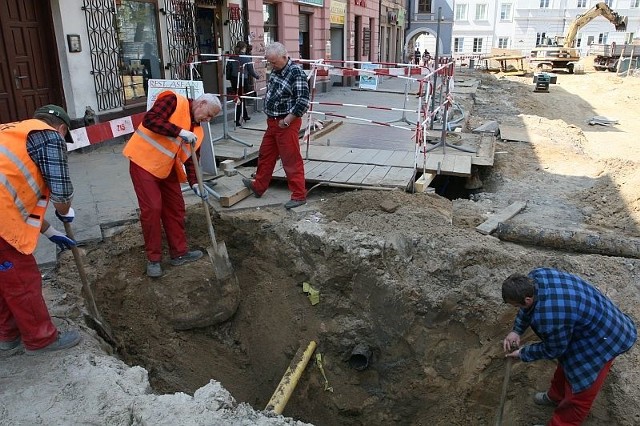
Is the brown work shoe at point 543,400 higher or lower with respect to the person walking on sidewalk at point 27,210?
lower

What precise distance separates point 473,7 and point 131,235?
174 feet

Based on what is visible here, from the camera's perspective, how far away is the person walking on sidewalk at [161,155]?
4340mm

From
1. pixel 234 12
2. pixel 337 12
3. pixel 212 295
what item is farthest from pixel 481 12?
pixel 212 295

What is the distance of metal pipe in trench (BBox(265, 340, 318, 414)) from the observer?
3.95m

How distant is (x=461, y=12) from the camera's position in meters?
51.0

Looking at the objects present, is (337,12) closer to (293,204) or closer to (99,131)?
(99,131)

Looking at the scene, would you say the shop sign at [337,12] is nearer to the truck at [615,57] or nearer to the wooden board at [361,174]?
the wooden board at [361,174]

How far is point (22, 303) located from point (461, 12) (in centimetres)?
5472

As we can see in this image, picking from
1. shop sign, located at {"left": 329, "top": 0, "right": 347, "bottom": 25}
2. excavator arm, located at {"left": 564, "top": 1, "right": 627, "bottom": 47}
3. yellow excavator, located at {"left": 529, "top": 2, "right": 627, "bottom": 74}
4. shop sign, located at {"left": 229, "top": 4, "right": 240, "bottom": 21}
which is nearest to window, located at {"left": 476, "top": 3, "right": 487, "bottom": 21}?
yellow excavator, located at {"left": 529, "top": 2, "right": 627, "bottom": 74}

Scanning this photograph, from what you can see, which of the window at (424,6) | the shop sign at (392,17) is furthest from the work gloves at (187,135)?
the window at (424,6)

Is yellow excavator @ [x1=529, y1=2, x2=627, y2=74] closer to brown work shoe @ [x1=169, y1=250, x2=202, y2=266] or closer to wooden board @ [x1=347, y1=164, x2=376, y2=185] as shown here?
wooden board @ [x1=347, y1=164, x2=376, y2=185]

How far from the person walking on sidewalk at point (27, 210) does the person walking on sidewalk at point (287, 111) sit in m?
2.55

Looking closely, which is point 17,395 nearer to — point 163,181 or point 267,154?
point 163,181

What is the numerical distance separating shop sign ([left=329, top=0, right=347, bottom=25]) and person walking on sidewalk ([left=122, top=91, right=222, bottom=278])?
49.6 feet
